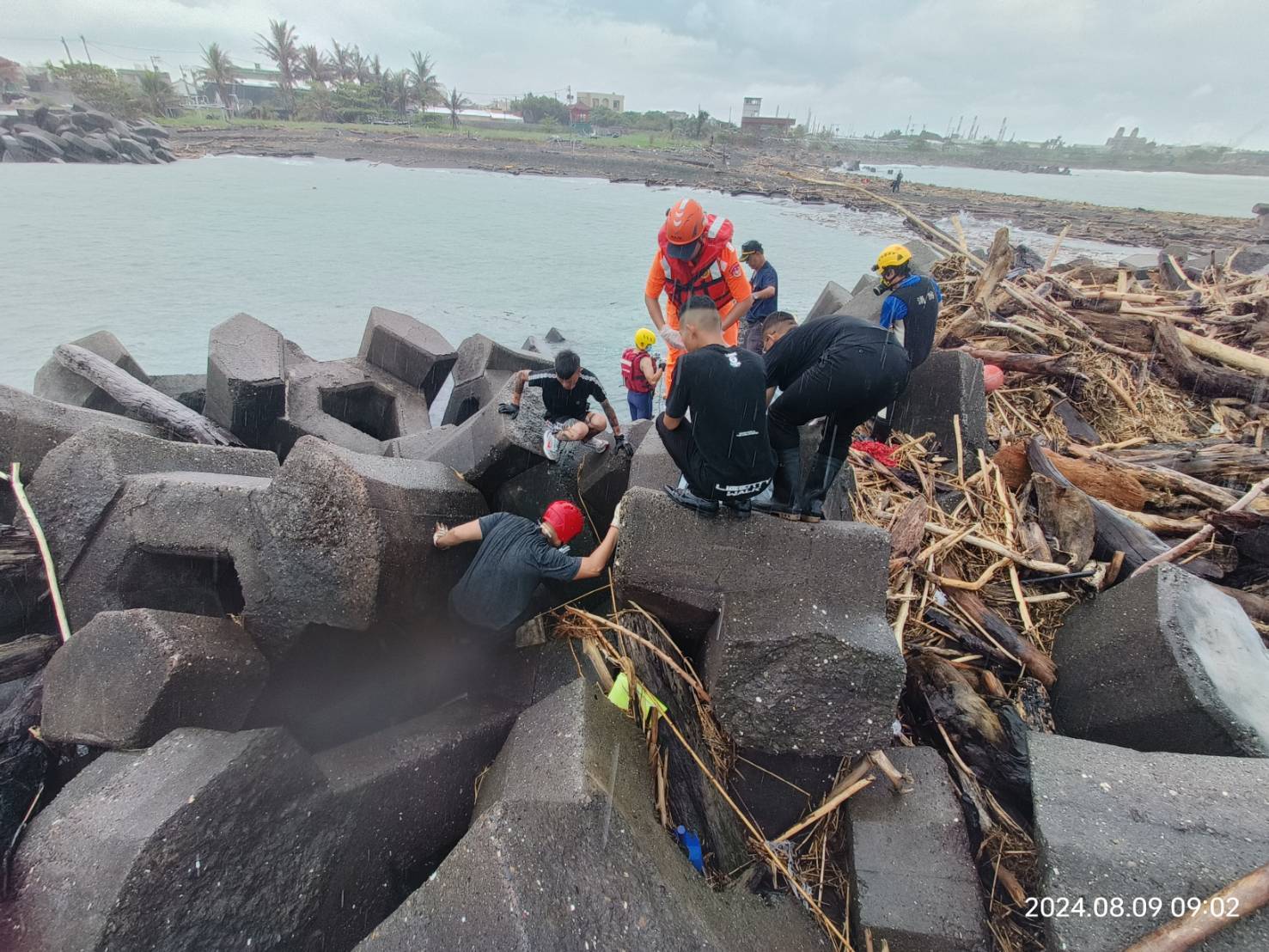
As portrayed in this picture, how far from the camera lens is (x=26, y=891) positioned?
1.92 m

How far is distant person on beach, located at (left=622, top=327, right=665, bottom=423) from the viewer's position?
21.0 feet

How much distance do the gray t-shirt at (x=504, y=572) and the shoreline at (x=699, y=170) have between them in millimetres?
17373

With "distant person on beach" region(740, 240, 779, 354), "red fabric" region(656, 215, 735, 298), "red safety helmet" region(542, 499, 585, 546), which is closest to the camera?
"red safety helmet" region(542, 499, 585, 546)

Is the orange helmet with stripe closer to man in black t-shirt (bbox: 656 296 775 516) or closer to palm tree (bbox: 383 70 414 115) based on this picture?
man in black t-shirt (bbox: 656 296 775 516)

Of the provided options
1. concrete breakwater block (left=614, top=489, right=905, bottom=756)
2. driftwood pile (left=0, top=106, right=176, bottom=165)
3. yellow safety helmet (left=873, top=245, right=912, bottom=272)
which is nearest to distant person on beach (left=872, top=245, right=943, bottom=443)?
yellow safety helmet (left=873, top=245, right=912, bottom=272)

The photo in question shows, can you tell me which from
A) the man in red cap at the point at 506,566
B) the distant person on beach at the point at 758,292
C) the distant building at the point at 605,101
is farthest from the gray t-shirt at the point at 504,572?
the distant building at the point at 605,101

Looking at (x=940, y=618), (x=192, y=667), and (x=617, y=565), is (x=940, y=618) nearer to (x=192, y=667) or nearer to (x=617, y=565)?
(x=617, y=565)

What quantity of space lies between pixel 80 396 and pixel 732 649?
5620 mm

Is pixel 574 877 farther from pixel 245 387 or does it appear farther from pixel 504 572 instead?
pixel 245 387

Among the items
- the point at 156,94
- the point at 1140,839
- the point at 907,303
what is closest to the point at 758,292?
the point at 907,303

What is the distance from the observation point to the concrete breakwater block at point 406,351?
639 cm

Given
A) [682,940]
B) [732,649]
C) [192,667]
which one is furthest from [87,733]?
[732,649]

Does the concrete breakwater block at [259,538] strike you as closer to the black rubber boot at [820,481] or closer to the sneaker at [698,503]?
the sneaker at [698,503]

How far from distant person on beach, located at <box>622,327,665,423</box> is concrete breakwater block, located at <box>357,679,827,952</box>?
14.9 ft
